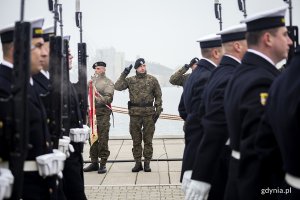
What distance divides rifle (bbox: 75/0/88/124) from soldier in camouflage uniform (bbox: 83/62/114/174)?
2081 mm

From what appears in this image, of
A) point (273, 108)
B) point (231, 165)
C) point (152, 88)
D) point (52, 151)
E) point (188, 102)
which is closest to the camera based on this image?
point (273, 108)

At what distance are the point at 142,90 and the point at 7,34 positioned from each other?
5.79 m

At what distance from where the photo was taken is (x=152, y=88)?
30.8ft

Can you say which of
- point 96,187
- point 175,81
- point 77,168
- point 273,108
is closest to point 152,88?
point 175,81

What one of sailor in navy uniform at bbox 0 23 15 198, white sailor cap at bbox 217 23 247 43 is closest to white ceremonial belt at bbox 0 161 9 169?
sailor in navy uniform at bbox 0 23 15 198

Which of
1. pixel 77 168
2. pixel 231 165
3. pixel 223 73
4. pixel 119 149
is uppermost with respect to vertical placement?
pixel 223 73

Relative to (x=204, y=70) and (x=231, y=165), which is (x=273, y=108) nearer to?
(x=231, y=165)

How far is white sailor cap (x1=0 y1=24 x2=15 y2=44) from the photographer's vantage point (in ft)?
11.9

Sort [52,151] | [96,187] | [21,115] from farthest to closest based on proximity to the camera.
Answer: [96,187], [52,151], [21,115]

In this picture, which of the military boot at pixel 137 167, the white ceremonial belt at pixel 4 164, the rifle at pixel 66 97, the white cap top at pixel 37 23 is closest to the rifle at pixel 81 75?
the rifle at pixel 66 97

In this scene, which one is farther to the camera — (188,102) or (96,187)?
(96,187)

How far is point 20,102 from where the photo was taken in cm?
313

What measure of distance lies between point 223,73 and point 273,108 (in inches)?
56.6

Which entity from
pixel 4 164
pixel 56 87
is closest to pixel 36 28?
pixel 56 87
